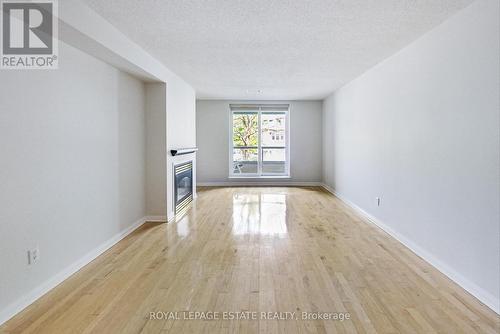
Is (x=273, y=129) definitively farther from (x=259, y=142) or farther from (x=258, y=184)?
(x=258, y=184)

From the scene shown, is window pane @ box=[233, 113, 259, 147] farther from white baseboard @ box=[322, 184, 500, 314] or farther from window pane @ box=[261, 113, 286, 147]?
white baseboard @ box=[322, 184, 500, 314]

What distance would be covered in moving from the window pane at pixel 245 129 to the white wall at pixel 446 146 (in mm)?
4212

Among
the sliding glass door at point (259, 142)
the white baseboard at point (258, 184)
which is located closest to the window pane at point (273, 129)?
the sliding glass door at point (259, 142)

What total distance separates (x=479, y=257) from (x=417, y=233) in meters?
0.94

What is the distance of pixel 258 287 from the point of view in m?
2.55

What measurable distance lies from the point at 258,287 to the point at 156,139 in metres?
2.91

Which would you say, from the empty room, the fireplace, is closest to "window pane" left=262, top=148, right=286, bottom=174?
the fireplace

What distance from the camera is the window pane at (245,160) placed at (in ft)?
28.1

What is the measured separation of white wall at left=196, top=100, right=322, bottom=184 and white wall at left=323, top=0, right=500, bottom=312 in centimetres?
365

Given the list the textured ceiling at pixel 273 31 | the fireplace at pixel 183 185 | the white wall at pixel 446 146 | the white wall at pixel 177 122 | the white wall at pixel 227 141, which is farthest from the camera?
the white wall at pixel 227 141

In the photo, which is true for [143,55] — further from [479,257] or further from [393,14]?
[479,257]

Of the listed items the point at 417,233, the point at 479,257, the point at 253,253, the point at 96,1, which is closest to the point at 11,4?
the point at 96,1

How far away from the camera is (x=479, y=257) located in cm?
239

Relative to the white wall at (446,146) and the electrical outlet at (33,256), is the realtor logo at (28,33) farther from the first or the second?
the white wall at (446,146)
